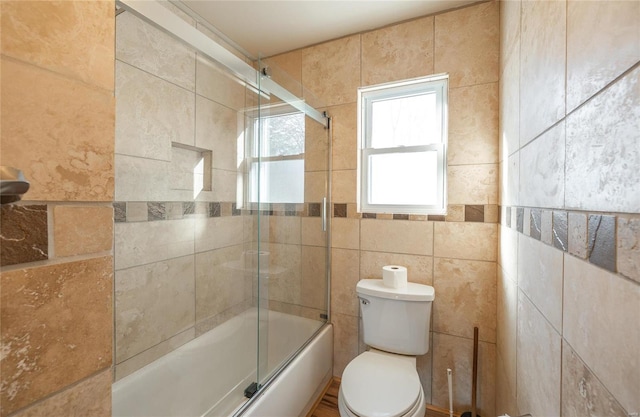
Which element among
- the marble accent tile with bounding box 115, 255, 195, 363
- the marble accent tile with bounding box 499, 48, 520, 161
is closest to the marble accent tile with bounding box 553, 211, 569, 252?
the marble accent tile with bounding box 499, 48, 520, 161

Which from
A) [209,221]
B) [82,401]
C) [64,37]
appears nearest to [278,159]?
[209,221]

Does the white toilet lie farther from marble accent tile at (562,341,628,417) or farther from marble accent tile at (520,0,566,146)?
marble accent tile at (520,0,566,146)

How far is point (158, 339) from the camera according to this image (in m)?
1.54

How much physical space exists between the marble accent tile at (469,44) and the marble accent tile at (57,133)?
1.80m

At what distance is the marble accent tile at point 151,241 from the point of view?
1.37 metres

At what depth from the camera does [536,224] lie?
912 mm

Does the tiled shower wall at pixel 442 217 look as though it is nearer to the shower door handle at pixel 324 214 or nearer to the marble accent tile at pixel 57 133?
the shower door handle at pixel 324 214

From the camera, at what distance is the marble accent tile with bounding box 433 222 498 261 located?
1.60 metres

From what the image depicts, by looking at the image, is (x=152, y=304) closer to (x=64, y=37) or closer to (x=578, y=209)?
(x=64, y=37)

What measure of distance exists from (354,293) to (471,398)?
0.87 metres

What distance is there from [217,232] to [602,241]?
1.83m

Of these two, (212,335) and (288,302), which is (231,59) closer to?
(288,302)

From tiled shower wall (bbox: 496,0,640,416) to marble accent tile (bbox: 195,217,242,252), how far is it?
161 cm

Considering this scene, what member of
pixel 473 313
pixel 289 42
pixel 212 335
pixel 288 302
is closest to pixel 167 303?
pixel 212 335
